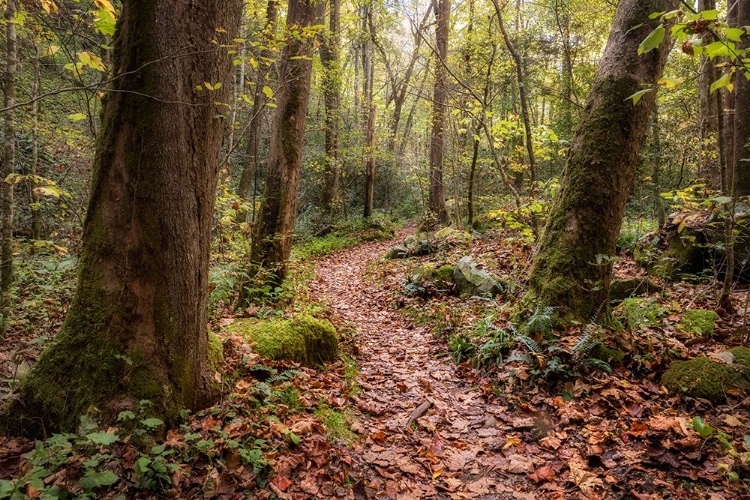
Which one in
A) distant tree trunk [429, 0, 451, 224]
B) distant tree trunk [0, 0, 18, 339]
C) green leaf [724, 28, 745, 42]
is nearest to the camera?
green leaf [724, 28, 745, 42]

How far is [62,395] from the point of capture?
277 centimetres

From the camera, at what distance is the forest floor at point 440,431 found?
101 inches

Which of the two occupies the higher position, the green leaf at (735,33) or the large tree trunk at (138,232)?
the green leaf at (735,33)

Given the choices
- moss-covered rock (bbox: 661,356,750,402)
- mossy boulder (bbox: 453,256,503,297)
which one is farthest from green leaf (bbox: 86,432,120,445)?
mossy boulder (bbox: 453,256,503,297)

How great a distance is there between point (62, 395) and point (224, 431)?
113 cm

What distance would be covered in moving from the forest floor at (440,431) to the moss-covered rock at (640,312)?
2.6 inches

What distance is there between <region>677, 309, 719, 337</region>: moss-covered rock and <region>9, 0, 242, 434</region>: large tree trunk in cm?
535

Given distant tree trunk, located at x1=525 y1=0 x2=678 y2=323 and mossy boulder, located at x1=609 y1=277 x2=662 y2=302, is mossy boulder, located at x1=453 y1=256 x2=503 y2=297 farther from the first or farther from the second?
distant tree trunk, located at x1=525 y1=0 x2=678 y2=323

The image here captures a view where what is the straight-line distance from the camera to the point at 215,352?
3729mm

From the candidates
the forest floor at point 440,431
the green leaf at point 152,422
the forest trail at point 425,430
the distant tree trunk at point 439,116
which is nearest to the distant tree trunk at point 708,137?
the forest floor at point 440,431

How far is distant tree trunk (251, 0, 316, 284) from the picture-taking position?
690cm

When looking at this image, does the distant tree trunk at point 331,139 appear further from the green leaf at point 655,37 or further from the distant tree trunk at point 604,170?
the green leaf at point 655,37

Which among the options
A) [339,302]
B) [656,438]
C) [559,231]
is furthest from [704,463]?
[339,302]

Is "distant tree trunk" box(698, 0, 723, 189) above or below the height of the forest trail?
above
